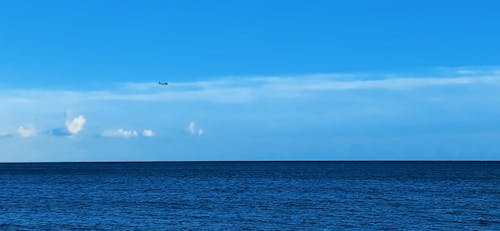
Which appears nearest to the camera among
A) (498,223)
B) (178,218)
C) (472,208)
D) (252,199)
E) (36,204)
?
(498,223)

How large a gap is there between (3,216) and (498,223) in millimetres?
46379

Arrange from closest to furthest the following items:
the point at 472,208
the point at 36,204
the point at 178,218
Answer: the point at 178,218 → the point at 472,208 → the point at 36,204

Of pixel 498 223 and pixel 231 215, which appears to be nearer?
pixel 498 223

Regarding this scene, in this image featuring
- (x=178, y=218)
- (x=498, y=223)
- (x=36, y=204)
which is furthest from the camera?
(x=36, y=204)

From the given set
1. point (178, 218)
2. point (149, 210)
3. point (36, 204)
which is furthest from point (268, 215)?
point (36, 204)

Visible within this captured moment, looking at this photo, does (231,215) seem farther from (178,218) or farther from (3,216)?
(3,216)

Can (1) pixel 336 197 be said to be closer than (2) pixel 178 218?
No

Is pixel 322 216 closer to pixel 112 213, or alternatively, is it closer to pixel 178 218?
pixel 178 218

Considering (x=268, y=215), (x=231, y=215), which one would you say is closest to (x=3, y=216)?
(x=231, y=215)

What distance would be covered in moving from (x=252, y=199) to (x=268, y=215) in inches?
728

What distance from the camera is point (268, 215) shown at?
5978 cm

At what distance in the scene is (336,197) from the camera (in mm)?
81938

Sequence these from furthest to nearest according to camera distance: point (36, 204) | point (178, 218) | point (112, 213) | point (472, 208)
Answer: point (36, 204), point (472, 208), point (112, 213), point (178, 218)

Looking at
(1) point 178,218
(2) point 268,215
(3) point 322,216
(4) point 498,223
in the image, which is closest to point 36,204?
(1) point 178,218
